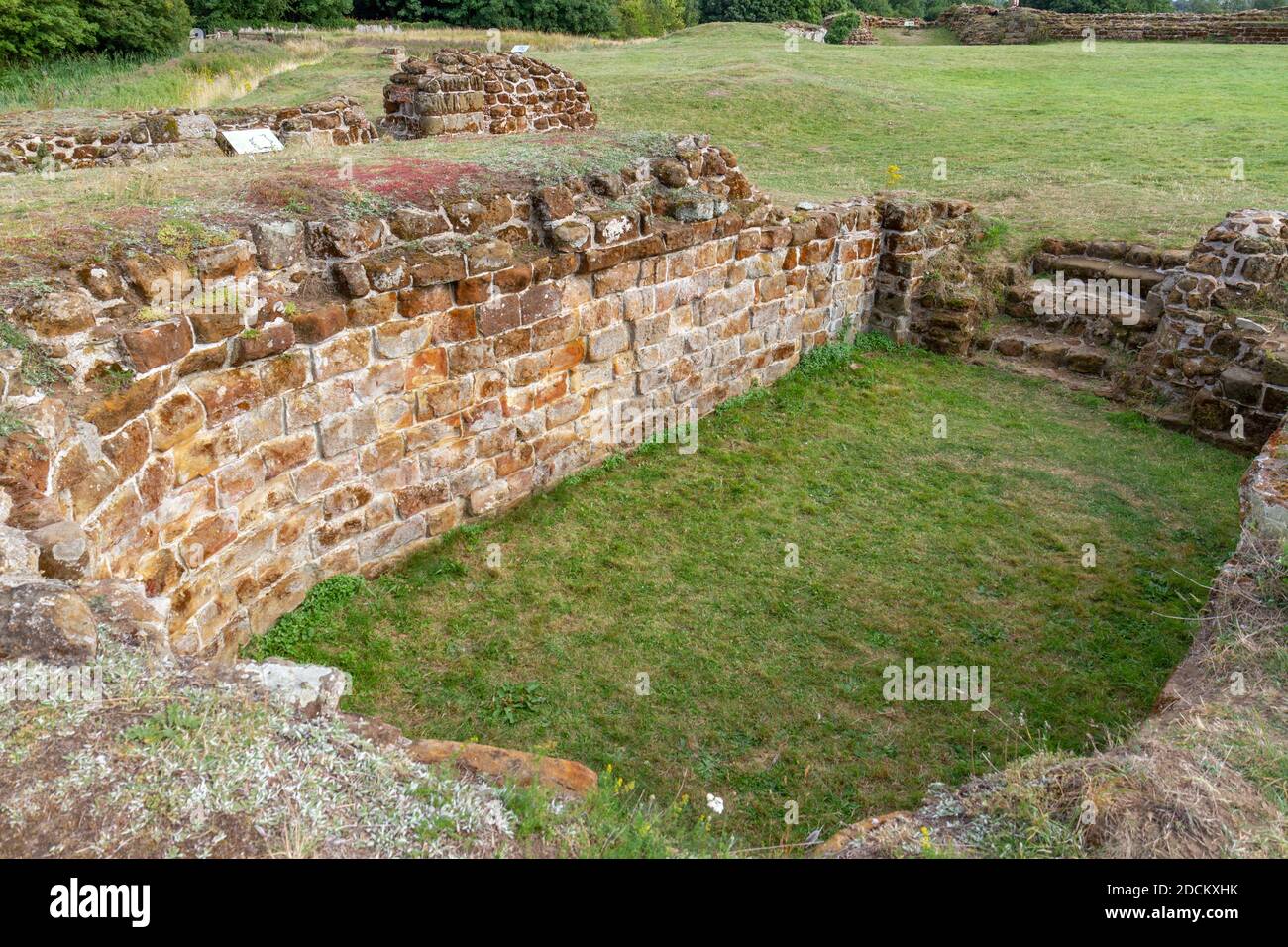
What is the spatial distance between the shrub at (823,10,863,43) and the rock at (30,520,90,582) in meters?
36.6

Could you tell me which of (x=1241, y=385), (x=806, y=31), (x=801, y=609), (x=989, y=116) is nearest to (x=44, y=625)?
(x=801, y=609)

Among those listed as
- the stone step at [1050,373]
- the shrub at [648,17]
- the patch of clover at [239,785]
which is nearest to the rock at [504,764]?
the patch of clover at [239,785]

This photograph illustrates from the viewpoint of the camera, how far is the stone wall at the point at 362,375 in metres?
4.28

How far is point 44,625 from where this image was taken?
3.07 m

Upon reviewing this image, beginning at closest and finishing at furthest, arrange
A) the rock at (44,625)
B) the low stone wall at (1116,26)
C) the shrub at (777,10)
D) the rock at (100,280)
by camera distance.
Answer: the rock at (44,625) → the rock at (100,280) → the low stone wall at (1116,26) → the shrub at (777,10)

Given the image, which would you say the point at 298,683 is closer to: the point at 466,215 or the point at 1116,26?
the point at 466,215

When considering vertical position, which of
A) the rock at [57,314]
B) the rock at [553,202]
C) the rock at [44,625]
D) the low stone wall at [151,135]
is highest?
the low stone wall at [151,135]

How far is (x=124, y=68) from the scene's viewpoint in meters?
26.6

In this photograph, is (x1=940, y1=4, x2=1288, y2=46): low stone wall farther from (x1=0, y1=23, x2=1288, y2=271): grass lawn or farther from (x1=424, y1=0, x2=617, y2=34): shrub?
(x1=424, y1=0, x2=617, y2=34): shrub

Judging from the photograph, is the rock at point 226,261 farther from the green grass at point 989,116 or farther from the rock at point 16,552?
the green grass at point 989,116

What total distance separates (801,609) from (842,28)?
34.4 m
